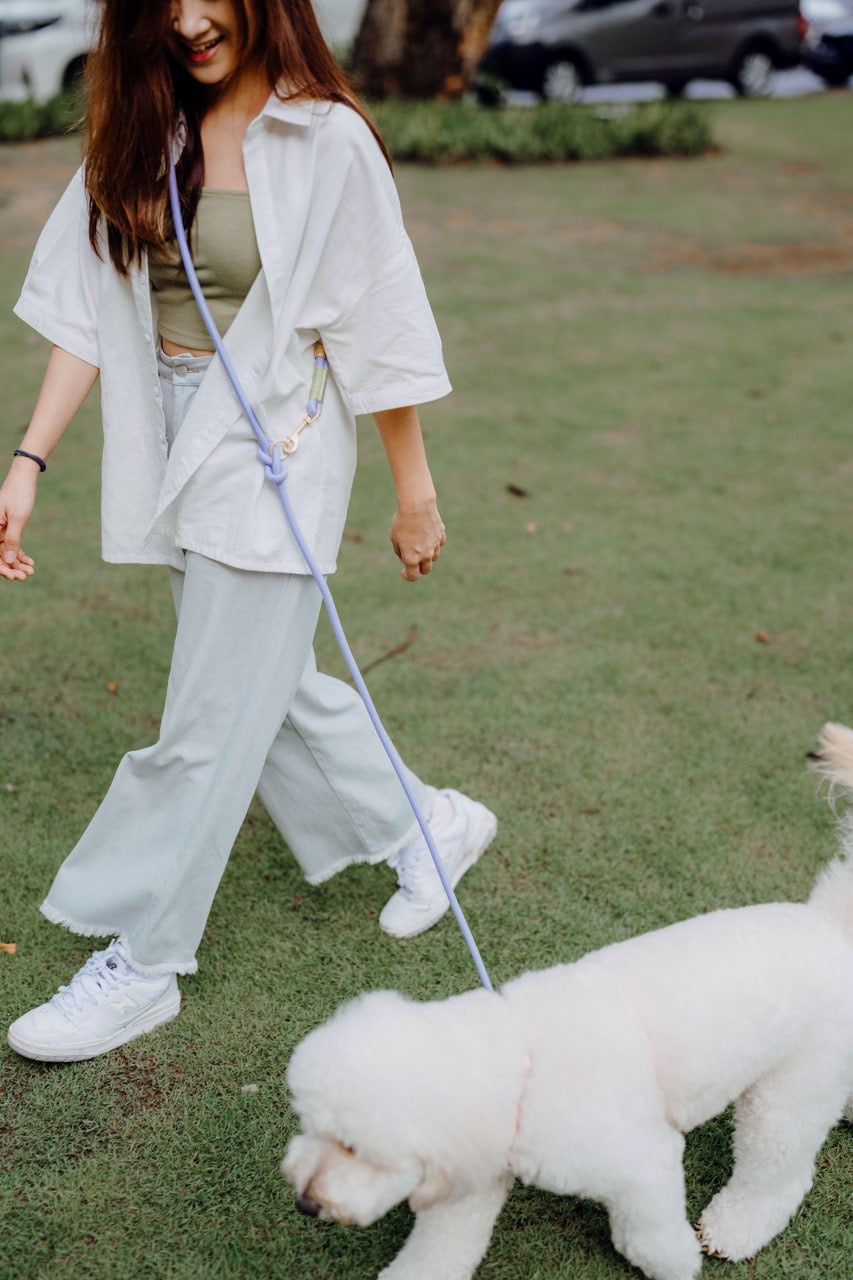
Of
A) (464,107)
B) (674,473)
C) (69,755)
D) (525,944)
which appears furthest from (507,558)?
(464,107)

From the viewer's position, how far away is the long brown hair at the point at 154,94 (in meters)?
1.94

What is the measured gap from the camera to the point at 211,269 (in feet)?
6.89

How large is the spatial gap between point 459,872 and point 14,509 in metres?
1.29

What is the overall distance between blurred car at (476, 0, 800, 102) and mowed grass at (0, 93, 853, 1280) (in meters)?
9.82

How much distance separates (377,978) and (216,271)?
1.48 meters

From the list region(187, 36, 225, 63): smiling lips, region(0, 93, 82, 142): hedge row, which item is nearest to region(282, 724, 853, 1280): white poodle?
region(187, 36, 225, 63): smiling lips

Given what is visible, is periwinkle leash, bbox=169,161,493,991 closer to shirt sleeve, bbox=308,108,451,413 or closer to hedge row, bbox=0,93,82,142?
shirt sleeve, bbox=308,108,451,413

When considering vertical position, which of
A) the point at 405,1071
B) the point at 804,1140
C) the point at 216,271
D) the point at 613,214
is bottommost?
the point at 613,214

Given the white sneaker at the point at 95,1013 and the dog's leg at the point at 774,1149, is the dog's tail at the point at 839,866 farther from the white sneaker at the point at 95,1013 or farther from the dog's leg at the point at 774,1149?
the white sneaker at the point at 95,1013

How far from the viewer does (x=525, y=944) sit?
273cm

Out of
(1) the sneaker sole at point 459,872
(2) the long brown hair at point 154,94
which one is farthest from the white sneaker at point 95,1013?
(2) the long brown hair at point 154,94

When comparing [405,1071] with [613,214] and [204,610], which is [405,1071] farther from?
[613,214]

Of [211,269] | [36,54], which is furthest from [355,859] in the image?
[36,54]

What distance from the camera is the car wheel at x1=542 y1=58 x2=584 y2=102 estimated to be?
16.3 meters
